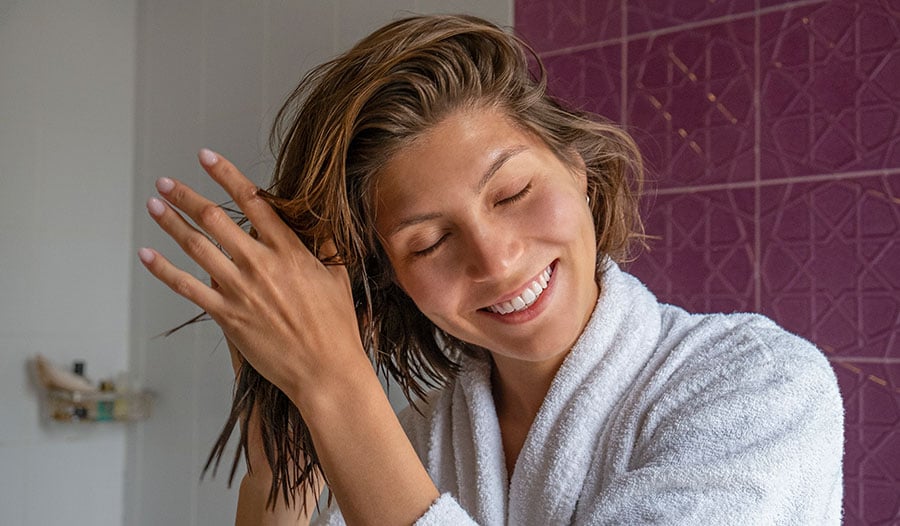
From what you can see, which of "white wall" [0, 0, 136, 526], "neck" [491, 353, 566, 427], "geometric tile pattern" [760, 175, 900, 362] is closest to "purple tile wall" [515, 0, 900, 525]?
"geometric tile pattern" [760, 175, 900, 362]

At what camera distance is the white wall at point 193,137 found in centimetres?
211

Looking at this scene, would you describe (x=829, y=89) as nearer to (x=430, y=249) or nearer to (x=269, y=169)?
(x=430, y=249)

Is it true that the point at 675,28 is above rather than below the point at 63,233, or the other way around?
above

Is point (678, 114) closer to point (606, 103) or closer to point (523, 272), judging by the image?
point (606, 103)

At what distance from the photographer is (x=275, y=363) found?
802 mm

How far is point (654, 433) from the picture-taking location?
32.8 inches

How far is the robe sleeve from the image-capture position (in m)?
0.72

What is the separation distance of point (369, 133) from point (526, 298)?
235mm

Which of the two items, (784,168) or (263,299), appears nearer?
(263,299)

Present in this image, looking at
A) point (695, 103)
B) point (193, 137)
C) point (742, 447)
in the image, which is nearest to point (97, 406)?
point (193, 137)

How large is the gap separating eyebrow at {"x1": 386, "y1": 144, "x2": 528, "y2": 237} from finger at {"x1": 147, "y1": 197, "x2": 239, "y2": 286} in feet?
0.58

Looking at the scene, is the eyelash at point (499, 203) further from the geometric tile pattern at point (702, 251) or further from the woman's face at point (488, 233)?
the geometric tile pattern at point (702, 251)

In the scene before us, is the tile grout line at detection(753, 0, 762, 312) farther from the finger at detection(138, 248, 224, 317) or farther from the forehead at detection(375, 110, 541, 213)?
the finger at detection(138, 248, 224, 317)

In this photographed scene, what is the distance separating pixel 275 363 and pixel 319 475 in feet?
1.18
